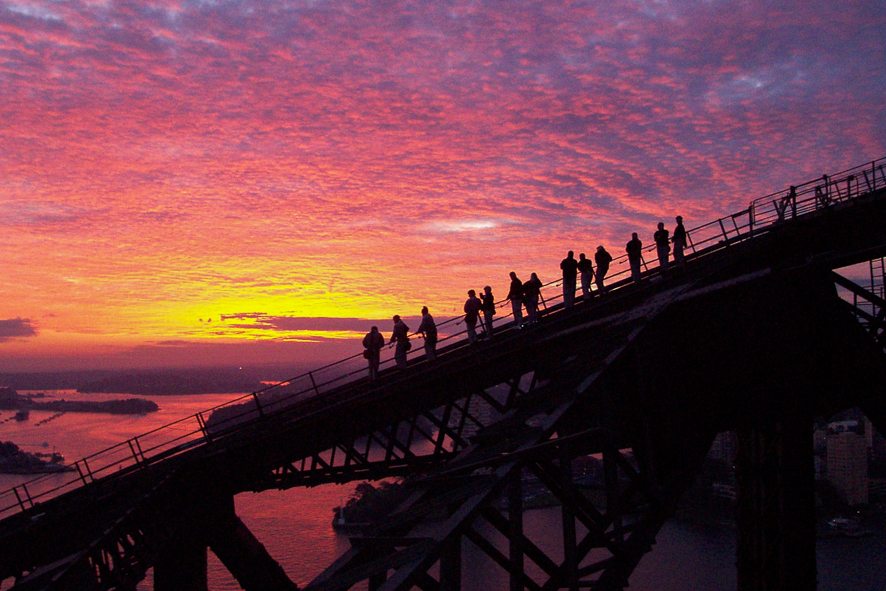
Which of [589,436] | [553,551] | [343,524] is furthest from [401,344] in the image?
[343,524]

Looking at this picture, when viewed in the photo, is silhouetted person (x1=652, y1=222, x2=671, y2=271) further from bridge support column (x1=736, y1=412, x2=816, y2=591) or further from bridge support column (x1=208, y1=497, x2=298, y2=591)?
bridge support column (x1=208, y1=497, x2=298, y2=591)

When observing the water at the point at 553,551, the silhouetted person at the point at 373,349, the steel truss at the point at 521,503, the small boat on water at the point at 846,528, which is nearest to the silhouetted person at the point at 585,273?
the silhouetted person at the point at 373,349

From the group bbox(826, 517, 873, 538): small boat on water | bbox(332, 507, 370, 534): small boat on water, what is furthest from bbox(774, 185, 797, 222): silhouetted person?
bbox(826, 517, 873, 538): small boat on water

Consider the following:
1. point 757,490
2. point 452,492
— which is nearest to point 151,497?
point 452,492

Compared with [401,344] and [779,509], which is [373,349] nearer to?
[401,344]

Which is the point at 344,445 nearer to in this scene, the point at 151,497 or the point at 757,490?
the point at 151,497
